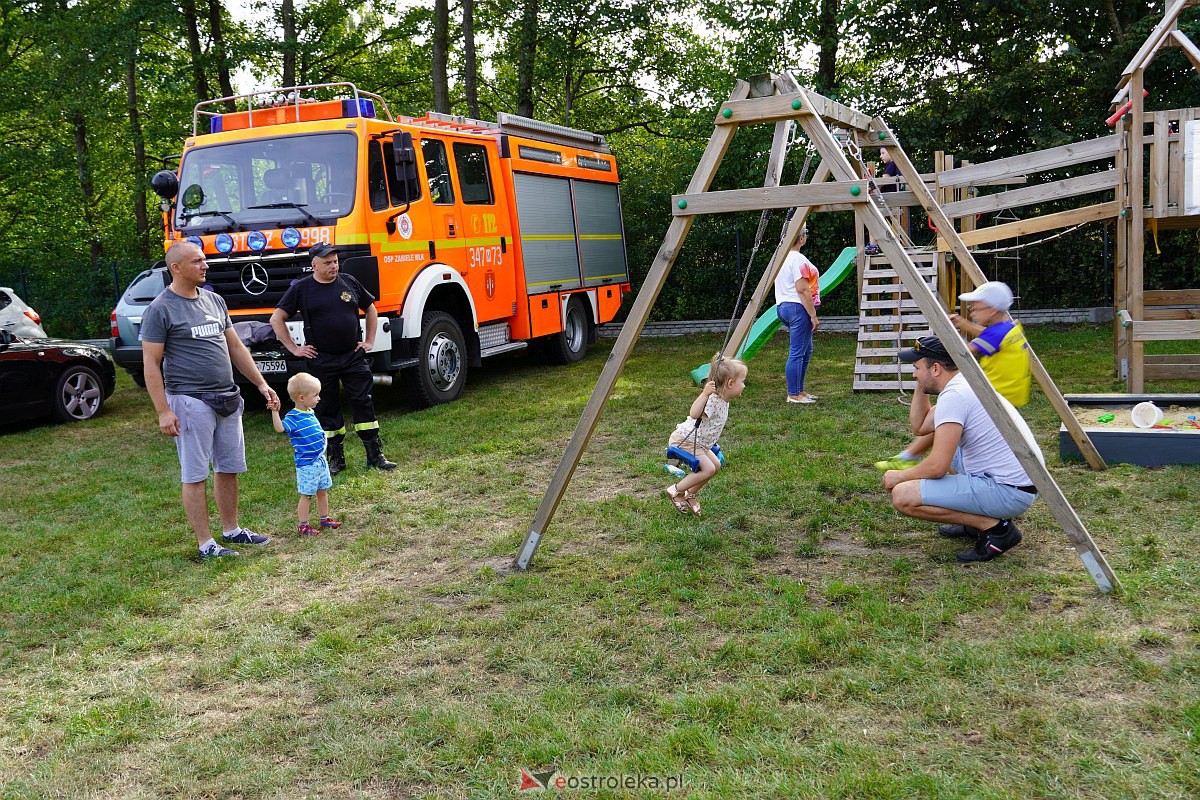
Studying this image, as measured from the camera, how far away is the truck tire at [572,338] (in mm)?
12844

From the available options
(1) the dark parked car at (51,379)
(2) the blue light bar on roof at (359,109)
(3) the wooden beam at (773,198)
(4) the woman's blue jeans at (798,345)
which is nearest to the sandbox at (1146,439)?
(4) the woman's blue jeans at (798,345)

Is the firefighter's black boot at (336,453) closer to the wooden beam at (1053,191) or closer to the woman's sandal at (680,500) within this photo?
the woman's sandal at (680,500)

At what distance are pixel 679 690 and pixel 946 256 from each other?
767 cm

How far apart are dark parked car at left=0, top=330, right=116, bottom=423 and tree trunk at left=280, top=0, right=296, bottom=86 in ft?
35.4

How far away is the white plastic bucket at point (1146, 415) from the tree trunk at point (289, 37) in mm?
17900

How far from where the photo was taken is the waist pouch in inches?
207

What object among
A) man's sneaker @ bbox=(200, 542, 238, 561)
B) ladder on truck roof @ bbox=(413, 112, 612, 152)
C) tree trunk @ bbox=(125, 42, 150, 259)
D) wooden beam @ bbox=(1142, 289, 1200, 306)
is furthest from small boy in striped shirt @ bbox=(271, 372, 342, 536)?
tree trunk @ bbox=(125, 42, 150, 259)

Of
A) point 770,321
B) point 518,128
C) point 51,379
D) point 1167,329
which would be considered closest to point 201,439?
point 770,321

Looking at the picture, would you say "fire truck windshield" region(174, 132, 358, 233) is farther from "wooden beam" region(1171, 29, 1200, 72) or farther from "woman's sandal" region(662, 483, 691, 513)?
"wooden beam" region(1171, 29, 1200, 72)

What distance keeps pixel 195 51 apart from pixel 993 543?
20032 mm

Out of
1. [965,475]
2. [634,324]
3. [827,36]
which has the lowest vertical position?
[965,475]

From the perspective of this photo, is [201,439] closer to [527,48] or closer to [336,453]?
[336,453]

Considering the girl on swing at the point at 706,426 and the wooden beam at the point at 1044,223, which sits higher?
the wooden beam at the point at 1044,223

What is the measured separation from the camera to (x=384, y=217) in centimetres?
863
